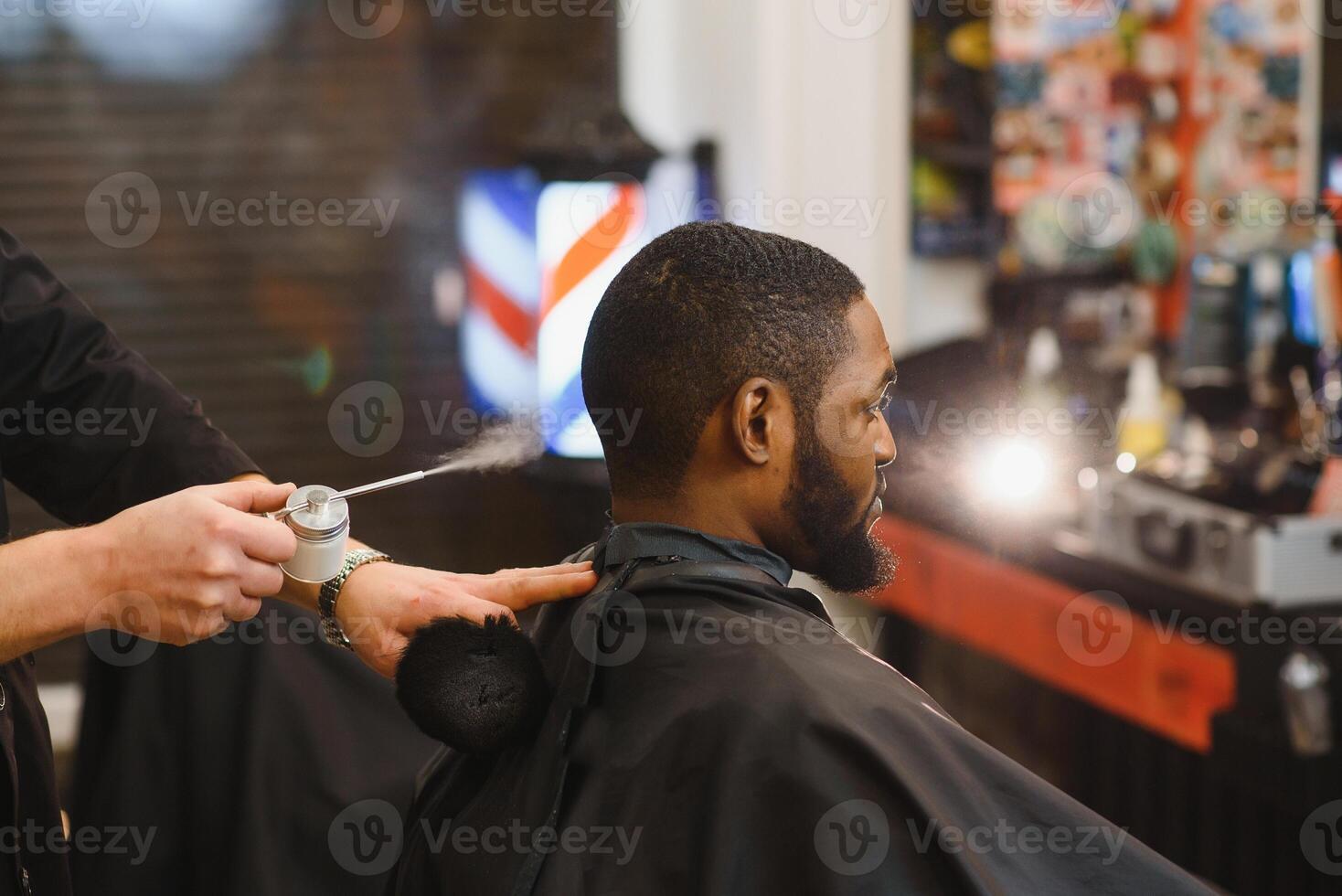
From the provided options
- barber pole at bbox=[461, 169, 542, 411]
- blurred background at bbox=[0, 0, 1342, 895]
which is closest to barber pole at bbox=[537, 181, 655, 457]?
blurred background at bbox=[0, 0, 1342, 895]

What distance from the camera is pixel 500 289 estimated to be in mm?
5023

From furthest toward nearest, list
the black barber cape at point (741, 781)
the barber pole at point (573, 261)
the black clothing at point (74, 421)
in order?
the barber pole at point (573, 261)
the black clothing at point (74, 421)
the black barber cape at point (741, 781)

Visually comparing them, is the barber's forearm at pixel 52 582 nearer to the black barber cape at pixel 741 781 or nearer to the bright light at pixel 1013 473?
the black barber cape at pixel 741 781

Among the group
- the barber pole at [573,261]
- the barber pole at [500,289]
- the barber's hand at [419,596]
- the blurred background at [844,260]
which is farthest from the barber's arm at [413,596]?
the barber pole at [500,289]

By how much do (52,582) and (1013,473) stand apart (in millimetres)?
2242

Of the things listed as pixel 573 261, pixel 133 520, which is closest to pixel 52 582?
pixel 133 520

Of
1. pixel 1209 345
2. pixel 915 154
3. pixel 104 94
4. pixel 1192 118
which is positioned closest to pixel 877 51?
pixel 915 154

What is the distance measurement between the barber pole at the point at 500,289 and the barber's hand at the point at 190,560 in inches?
145

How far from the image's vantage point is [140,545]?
3.89 ft

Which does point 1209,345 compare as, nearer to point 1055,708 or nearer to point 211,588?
point 1055,708

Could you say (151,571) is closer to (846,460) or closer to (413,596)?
(413,596)

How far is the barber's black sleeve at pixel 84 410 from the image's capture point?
160 cm

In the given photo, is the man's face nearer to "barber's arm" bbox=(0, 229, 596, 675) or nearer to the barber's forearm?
"barber's arm" bbox=(0, 229, 596, 675)

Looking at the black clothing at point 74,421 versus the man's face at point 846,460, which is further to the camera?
the black clothing at point 74,421
